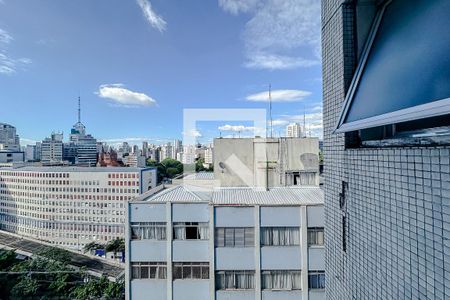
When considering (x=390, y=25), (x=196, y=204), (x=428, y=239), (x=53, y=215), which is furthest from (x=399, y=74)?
(x=53, y=215)

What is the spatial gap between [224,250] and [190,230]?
128cm

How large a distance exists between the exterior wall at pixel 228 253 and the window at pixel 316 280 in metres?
0.15

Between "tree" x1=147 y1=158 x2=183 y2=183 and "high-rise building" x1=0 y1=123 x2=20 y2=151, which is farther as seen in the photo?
"high-rise building" x1=0 y1=123 x2=20 y2=151

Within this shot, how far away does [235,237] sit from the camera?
750cm

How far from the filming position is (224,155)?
1084 cm

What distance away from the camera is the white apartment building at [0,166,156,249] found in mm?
41438

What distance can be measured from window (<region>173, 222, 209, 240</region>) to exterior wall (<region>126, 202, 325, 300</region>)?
14 cm

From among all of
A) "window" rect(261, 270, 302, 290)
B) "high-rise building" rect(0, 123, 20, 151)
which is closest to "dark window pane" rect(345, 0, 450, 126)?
"window" rect(261, 270, 302, 290)

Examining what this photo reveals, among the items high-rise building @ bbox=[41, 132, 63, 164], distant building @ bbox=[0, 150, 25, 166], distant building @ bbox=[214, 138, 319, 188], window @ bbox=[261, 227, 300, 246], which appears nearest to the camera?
window @ bbox=[261, 227, 300, 246]

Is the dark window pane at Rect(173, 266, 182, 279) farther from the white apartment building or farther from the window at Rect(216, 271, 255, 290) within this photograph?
the white apartment building

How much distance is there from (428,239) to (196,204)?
21.6ft

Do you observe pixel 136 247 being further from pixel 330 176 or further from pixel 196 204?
pixel 330 176

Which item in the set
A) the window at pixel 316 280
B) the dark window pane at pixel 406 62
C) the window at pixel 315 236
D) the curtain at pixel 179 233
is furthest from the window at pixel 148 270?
the dark window pane at pixel 406 62

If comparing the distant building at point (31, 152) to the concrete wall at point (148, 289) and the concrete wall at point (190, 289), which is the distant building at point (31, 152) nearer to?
the concrete wall at point (148, 289)
